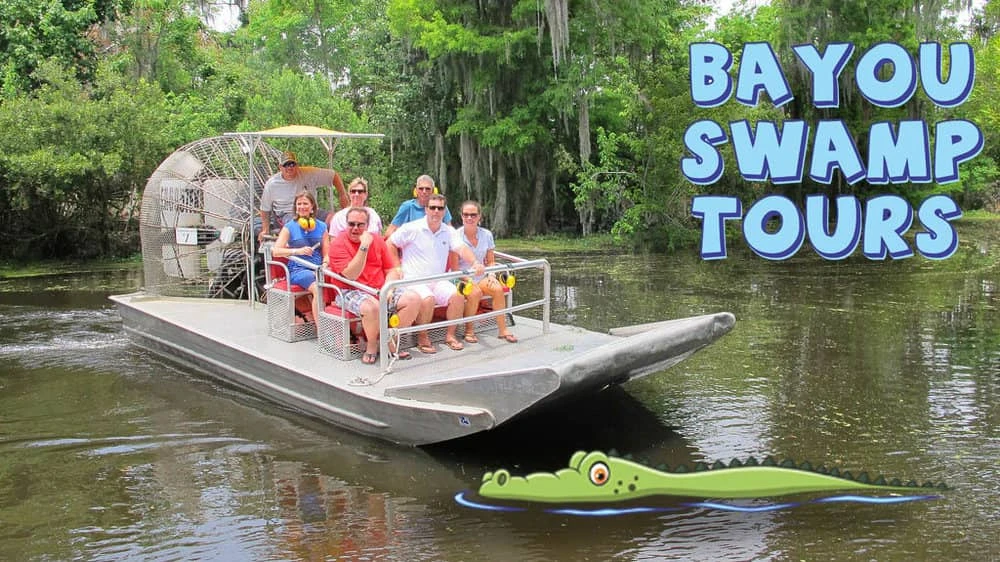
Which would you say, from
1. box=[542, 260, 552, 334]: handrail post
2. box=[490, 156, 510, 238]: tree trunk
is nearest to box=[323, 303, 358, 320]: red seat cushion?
box=[542, 260, 552, 334]: handrail post

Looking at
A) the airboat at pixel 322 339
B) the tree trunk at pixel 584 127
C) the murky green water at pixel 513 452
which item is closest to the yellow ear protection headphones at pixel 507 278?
the airboat at pixel 322 339

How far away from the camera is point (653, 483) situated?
6.60m

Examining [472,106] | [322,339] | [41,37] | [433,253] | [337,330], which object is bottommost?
[322,339]

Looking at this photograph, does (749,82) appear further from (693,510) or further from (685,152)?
(693,510)

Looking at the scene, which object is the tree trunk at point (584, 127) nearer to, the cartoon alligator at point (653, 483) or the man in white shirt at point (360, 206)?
the man in white shirt at point (360, 206)

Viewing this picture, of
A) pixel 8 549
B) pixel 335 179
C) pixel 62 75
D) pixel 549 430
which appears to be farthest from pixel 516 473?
pixel 62 75

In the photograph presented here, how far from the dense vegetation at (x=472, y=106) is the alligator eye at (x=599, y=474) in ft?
51.1

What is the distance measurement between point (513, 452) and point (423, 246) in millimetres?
2060

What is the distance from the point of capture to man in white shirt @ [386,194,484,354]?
8500 millimetres

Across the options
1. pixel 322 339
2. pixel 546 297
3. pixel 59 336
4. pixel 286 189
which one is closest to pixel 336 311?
pixel 322 339

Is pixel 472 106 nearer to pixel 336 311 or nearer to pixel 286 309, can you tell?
pixel 286 309

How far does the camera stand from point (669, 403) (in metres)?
9.09

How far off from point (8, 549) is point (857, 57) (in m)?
23.3

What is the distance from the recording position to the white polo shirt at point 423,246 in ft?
28.3
